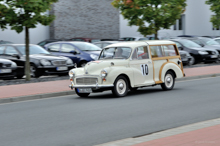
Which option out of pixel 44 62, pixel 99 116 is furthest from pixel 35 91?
pixel 99 116

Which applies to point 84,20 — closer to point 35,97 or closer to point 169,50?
point 169,50

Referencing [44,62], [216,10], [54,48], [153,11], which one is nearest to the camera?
[44,62]

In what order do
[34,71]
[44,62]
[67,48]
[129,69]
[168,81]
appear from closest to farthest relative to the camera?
[129,69]
[168,81]
[44,62]
[34,71]
[67,48]

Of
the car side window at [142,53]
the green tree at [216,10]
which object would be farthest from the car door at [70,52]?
the green tree at [216,10]

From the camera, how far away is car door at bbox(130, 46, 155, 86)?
1273cm

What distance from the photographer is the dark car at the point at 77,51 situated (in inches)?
814

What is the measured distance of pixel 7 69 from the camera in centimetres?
1716

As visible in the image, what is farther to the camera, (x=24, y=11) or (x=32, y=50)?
(x=32, y=50)

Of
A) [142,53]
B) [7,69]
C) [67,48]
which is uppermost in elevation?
[67,48]

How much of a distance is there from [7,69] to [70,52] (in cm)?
448

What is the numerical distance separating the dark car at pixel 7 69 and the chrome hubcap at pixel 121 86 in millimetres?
6502

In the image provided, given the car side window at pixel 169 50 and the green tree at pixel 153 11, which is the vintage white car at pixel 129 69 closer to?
the car side window at pixel 169 50

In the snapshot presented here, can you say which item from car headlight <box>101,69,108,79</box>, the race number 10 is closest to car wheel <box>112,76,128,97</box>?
car headlight <box>101,69,108,79</box>

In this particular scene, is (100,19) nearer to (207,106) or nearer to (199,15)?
(199,15)
